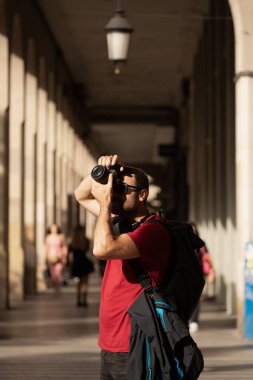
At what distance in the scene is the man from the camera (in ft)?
17.7

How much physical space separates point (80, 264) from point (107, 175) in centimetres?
1676

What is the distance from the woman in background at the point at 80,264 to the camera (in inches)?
862

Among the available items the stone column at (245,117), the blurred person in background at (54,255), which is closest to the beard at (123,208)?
the stone column at (245,117)

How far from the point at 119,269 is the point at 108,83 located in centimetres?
3523

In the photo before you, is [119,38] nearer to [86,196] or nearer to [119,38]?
[119,38]

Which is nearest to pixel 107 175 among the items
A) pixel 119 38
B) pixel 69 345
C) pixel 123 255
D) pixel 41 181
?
pixel 123 255

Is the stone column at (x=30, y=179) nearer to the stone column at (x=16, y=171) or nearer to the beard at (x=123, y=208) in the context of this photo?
the stone column at (x=16, y=171)

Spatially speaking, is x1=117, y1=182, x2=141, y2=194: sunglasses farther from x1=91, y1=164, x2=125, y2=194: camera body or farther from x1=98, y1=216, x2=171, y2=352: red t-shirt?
x1=98, y1=216, x2=171, y2=352: red t-shirt

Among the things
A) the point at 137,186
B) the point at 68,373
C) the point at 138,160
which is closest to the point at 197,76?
the point at 68,373

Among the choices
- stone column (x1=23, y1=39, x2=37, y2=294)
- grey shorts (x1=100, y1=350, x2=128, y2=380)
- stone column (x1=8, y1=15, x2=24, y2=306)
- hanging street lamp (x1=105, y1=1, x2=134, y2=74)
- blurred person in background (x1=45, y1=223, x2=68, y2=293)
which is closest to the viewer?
grey shorts (x1=100, y1=350, x2=128, y2=380)

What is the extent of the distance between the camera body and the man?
20 millimetres

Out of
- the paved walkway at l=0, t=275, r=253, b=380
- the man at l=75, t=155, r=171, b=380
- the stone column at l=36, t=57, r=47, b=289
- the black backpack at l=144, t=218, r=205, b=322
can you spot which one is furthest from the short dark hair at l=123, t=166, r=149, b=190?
the stone column at l=36, t=57, r=47, b=289

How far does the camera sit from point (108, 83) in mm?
40562

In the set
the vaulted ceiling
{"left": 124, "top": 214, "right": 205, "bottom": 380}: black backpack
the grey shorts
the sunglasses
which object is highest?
the vaulted ceiling
